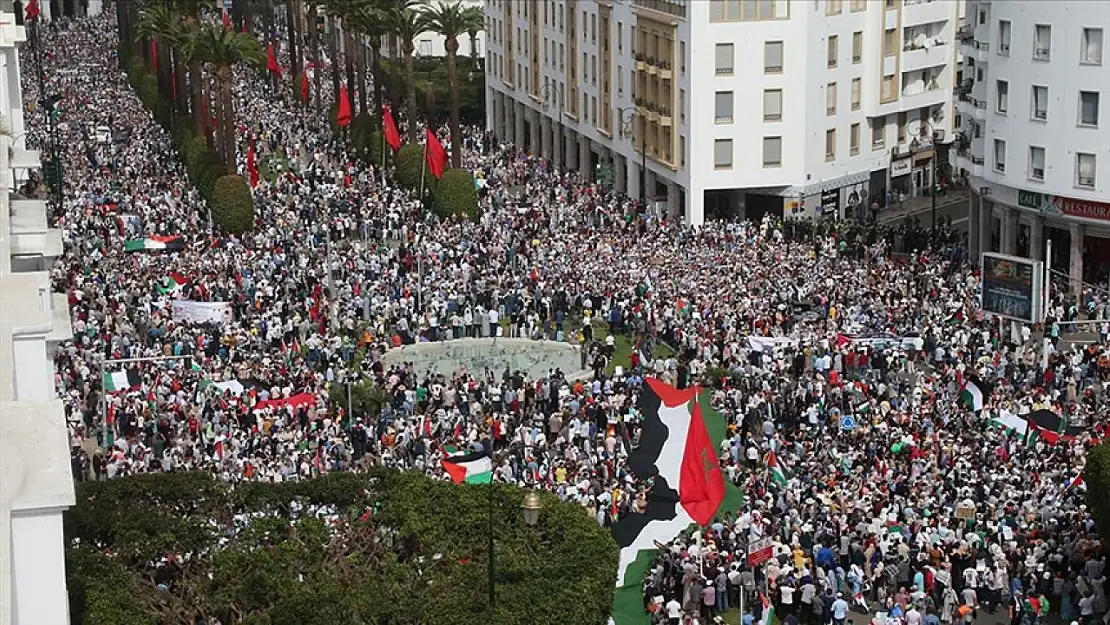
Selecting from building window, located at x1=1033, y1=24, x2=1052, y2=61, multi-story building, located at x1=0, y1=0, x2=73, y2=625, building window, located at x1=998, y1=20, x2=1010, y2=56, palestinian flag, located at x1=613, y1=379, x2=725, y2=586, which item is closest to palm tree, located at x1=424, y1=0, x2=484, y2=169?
building window, located at x1=998, y1=20, x2=1010, y2=56

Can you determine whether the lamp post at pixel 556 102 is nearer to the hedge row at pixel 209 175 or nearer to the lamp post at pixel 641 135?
the lamp post at pixel 641 135

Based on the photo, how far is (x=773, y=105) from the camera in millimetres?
76875

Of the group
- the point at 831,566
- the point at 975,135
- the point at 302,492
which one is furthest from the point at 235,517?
the point at 975,135

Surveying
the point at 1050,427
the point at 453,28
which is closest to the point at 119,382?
the point at 1050,427

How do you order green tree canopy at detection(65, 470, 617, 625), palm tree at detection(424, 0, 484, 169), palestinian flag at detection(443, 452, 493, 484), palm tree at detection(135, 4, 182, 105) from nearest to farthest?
green tree canopy at detection(65, 470, 617, 625), palestinian flag at detection(443, 452, 493, 484), palm tree at detection(424, 0, 484, 169), palm tree at detection(135, 4, 182, 105)

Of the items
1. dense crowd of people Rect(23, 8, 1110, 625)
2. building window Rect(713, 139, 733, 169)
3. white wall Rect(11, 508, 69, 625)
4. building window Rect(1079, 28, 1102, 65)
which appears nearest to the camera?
white wall Rect(11, 508, 69, 625)

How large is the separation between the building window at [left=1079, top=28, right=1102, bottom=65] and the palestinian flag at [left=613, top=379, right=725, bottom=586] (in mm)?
26422

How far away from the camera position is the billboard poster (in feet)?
174

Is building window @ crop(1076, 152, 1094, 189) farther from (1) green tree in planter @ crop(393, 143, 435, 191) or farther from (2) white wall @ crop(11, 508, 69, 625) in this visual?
(2) white wall @ crop(11, 508, 69, 625)

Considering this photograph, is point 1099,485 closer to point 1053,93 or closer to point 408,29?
point 1053,93

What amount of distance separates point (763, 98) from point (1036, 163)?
1403 cm

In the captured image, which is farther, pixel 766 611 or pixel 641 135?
pixel 641 135

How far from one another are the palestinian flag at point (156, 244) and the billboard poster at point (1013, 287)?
2767 centimetres

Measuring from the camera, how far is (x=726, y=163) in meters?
76.9
